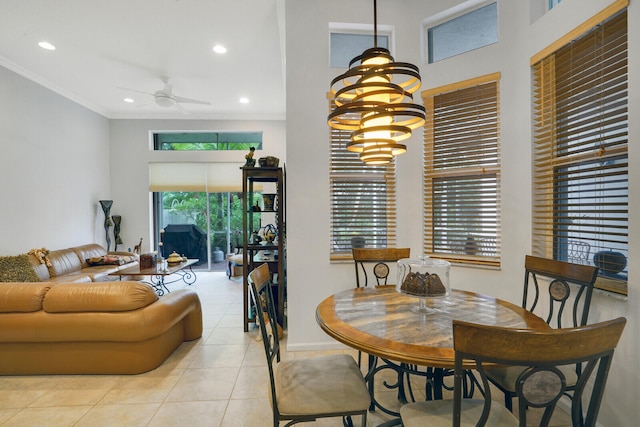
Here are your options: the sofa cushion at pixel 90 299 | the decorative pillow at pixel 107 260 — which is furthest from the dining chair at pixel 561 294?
the decorative pillow at pixel 107 260

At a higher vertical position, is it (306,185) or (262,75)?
(262,75)

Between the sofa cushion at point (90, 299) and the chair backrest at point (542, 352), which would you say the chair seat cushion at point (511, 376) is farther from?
the sofa cushion at point (90, 299)

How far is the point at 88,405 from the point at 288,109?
2.83 m

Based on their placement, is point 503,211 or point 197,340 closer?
point 503,211

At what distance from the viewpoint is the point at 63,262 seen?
15.1 ft

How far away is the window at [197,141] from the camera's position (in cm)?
676

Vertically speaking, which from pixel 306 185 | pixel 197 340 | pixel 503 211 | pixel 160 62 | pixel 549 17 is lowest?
pixel 197 340

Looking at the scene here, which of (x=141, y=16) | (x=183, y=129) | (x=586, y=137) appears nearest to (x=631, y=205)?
(x=586, y=137)

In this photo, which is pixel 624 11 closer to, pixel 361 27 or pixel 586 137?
pixel 586 137

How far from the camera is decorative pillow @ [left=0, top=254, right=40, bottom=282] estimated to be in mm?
3650

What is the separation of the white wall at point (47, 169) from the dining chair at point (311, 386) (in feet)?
15.7

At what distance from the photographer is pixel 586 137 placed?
6.44ft

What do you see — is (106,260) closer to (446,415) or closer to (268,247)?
(268,247)

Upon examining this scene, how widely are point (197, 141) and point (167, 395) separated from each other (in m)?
5.65
